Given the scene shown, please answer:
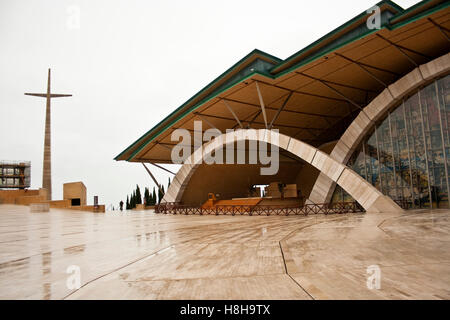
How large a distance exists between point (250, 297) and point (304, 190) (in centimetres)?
4336

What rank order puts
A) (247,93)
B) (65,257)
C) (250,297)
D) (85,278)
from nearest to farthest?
(250,297), (85,278), (65,257), (247,93)

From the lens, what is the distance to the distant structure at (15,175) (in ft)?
255

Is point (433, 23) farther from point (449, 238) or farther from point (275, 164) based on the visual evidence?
point (275, 164)

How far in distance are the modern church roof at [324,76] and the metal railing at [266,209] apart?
25.1 ft

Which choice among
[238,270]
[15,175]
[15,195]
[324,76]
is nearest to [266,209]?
[324,76]

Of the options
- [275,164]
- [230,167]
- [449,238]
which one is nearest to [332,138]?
[275,164]

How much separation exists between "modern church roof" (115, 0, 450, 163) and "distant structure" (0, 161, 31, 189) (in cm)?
5524

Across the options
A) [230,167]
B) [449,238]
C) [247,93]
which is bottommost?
[449,238]

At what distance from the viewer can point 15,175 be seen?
3105 inches

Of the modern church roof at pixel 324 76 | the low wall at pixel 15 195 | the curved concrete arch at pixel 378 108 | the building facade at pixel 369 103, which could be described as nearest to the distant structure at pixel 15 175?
the low wall at pixel 15 195

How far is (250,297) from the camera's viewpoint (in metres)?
3.61

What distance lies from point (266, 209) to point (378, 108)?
13331 mm

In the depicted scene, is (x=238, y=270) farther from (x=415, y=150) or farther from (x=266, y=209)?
(x=266, y=209)

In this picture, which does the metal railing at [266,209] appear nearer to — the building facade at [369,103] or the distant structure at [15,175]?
the building facade at [369,103]
